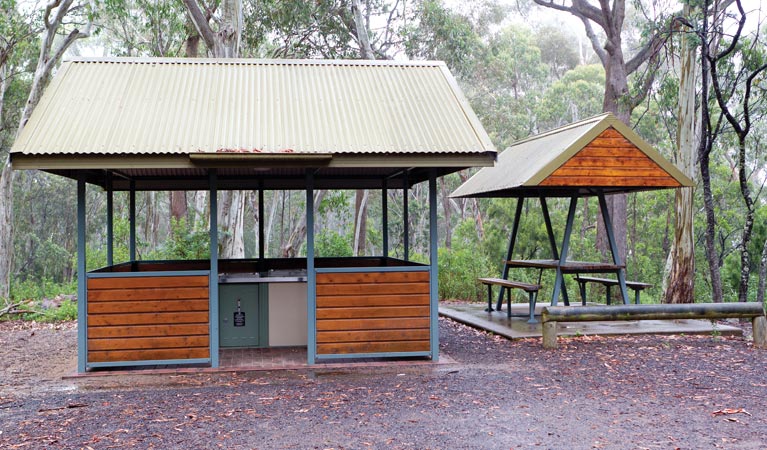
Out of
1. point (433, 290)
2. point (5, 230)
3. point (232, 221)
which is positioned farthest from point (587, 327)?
point (5, 230)

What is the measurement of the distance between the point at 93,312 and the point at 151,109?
98.3 inches

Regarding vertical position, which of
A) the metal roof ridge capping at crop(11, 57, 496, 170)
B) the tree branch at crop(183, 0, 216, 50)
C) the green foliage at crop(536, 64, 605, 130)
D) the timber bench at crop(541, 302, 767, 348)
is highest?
the green foliage at crop(536, 64, 605, 130)

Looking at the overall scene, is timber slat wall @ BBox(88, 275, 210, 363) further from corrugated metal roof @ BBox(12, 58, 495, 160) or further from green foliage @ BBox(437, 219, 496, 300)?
green foliage @ BBox(437, 219, 496, 300)

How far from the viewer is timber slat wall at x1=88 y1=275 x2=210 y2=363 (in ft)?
26.9

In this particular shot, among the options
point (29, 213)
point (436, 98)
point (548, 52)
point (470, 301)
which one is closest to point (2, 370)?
point (436, 98)

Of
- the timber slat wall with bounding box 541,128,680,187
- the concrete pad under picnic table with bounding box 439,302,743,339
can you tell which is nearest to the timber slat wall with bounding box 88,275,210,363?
the concrete pad under picnic table with bounding box 439,302,743,339

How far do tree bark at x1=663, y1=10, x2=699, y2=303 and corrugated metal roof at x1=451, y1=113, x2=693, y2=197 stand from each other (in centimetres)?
269

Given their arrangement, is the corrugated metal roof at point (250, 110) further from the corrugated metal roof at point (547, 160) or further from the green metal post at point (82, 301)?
the corrugated metal roof at point (547, 160)

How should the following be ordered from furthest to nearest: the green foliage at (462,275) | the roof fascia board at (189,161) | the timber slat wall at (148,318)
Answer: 1. the green foliage at (462,275)
2. the timber slat wall at (148,318)
3. the roof fascia board at (189,161)

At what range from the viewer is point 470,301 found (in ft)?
52.4

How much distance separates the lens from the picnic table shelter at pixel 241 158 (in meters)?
8.05

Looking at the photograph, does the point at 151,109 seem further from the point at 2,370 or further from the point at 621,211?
the point at 621,211

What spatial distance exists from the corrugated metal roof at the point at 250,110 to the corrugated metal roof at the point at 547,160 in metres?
1.49

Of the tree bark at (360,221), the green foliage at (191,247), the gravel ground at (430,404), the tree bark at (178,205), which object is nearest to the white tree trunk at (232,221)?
the tree bark at (178,205)
